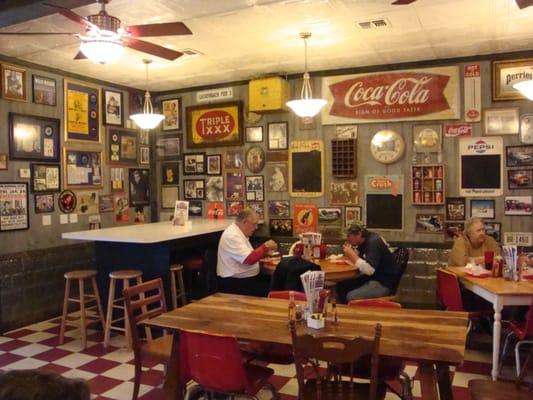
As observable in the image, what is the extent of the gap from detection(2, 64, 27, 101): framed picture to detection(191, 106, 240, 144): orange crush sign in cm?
237

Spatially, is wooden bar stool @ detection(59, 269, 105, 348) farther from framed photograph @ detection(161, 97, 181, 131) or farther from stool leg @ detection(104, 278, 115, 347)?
framed photograph @ detection(161, 97, 181, 131)

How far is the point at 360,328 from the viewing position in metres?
2.77

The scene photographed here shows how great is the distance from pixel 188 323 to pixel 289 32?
2.99 metres

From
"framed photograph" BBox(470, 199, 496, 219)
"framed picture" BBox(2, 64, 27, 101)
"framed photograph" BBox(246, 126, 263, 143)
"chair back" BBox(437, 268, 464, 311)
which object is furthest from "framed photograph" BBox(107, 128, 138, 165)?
"framed photograph" BBox(470, 199, 496, 219)

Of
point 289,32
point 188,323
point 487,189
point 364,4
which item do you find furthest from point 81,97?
point 487,189

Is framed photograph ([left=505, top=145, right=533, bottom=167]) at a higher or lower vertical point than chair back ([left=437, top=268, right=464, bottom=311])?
higher

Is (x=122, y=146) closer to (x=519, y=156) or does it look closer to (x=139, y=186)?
(x=139, y=186)

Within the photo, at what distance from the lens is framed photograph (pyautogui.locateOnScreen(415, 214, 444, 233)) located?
5773 millimetres

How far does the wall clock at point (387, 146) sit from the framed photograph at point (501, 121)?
95 cm

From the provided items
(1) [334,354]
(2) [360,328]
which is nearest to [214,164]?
(2) [360,328]

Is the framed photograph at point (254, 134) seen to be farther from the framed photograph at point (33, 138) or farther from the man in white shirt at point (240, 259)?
the framed photograph at point (33, 138)

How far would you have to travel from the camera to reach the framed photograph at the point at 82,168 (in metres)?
5.97

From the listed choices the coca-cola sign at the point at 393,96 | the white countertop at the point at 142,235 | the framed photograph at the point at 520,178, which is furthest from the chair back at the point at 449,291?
the white countertop at the point at 142,235

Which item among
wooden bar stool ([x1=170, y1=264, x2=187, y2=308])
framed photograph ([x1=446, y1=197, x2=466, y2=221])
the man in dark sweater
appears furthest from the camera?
framed photograph ([x1=446, y1=197, x2=466, y2=221])
